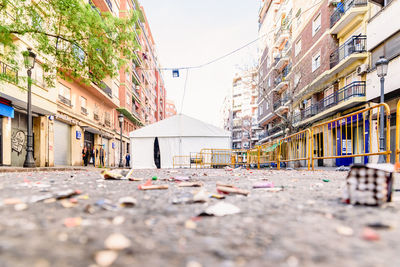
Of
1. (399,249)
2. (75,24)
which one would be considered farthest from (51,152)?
(399,249)

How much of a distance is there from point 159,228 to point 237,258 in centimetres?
48

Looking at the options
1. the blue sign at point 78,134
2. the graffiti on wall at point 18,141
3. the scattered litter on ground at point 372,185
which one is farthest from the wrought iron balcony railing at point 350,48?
the graffiti on wall at point 18,141

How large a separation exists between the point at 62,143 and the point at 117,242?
17216 millimetres

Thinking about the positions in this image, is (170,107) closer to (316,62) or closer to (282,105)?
(282,105)

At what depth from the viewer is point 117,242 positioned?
1025mm

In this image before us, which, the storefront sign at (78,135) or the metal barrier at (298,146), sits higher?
the storefront sign at (78,135)

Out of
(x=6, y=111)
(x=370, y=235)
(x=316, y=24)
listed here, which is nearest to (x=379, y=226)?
(x=370, y=235)

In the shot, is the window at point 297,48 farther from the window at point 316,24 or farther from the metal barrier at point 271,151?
the metal barrier at point 271,151

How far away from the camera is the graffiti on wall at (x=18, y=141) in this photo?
38.1ft

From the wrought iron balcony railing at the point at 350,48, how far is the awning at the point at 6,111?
1973 centimetres

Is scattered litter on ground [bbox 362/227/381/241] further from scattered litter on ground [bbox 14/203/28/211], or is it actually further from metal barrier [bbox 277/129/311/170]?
metal barrier [bbox 277/129/311/170]

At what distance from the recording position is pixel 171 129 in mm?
17047

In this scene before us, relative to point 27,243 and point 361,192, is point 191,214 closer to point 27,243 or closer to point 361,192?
point 27,243

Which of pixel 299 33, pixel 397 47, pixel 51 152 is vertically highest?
pixel 299 33
